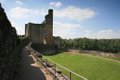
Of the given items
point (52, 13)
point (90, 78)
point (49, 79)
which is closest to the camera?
point (49, 79)

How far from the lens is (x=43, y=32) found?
4409 cm

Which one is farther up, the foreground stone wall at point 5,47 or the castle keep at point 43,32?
the castle keep at point 43,32

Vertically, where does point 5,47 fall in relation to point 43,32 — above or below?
below

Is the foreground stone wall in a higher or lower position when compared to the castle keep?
lower

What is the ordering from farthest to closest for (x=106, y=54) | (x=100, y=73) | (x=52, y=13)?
(x=52, y=13), (x=106, y=54), (x=100, y=73)

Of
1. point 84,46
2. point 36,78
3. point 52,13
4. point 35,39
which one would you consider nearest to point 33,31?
point 35,39

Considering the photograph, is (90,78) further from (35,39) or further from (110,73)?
(35,39)

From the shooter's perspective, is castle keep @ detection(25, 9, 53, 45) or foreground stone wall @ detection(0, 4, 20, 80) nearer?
foreground stone wall @ detection(0, 4, 20, 80)

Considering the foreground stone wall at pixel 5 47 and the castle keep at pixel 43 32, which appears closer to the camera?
the foreground stone wall at pixel 5 47

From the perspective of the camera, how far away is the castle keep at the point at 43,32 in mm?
43491

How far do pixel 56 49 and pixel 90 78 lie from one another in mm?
23855

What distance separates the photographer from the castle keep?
43.5 meters

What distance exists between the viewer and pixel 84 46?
90.1 metres

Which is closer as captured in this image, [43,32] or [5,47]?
[5,47]
